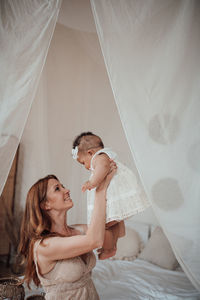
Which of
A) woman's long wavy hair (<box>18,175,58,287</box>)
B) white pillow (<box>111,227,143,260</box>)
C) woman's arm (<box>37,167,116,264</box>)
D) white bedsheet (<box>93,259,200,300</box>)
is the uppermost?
woman's long wavy hair (<box>18,175,58,287</box>)

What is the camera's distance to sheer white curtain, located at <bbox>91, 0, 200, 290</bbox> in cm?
131

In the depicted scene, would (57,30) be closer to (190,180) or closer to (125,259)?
(190,180)

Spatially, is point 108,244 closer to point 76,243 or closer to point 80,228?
point 80,228

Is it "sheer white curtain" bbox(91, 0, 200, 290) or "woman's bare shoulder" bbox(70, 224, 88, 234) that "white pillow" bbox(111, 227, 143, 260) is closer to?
"woman's bare shoulder" bbox(70, 224, 88, 234)

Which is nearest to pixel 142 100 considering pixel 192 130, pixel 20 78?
pixel 192 130

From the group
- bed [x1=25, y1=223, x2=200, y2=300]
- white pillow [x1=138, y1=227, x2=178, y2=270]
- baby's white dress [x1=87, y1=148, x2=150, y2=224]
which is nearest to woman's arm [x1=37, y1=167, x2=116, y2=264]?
baby's white dress [x1=87, y1=148, x2=150, y2=224]

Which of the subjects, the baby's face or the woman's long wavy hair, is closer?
the woman's long wavy hair

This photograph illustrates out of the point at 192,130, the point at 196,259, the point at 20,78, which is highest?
the point at 20,78

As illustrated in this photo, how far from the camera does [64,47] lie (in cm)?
289

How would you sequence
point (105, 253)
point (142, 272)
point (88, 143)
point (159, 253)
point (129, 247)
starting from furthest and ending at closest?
point (129, 247) → point (159, 253) → point (142, 272) → point (88, 143) → point (105, 253)

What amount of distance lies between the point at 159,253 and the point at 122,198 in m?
1.56

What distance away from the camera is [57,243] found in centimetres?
138

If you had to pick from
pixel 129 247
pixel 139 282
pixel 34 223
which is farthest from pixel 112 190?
pixel 129 247

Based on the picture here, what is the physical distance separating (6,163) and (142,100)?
2.48ft
